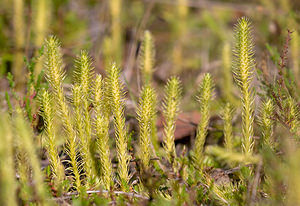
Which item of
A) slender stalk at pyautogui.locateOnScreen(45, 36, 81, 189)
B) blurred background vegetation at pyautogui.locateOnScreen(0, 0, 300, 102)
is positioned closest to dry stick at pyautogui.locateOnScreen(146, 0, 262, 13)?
blurred background vegetation at pyautogui.locateOnScreen(0, 0, 300, 102)

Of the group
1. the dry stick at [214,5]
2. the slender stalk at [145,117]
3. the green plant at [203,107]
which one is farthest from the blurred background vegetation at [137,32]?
the slender stalk at [145,117]

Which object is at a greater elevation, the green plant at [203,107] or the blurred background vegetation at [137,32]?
the blurred background vegetation at [137,32]

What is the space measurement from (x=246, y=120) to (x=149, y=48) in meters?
0.74

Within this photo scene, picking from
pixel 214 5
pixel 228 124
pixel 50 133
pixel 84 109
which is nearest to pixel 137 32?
pixel 228 124

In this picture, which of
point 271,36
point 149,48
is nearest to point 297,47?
point 271,36

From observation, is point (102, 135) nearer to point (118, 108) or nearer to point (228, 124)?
point (118, 108)

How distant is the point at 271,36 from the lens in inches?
104

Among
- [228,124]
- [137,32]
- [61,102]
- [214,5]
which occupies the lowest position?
[228,124]

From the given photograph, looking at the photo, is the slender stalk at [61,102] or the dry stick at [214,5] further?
the dry stick at [214,5]

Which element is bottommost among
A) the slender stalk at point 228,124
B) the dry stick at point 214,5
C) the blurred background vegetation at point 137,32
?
the slender stalk at point 228,124

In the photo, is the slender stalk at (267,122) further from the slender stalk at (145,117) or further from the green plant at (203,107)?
the slender stalk at (145,117)

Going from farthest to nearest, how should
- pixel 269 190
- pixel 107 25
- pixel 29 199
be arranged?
1. pixel 107 25
2. pixel 269 190
3. pixel 29 199

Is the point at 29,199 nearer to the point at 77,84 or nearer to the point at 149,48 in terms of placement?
the point at 77,84

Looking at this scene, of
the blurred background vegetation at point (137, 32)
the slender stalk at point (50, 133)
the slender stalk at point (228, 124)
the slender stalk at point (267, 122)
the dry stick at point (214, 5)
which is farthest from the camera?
the dry stick at point (214, 5)
